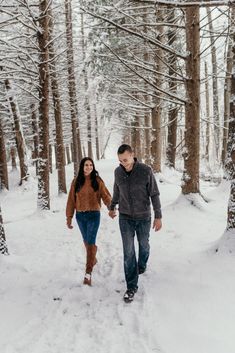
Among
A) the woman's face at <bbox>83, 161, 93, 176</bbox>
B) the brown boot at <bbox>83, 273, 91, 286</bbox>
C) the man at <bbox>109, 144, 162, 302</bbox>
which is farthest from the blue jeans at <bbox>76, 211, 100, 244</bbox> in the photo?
the man at <bbox>109, 144, 162, 302</bbox>

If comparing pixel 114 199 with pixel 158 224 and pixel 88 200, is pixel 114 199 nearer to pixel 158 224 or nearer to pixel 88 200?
pixel 88 200

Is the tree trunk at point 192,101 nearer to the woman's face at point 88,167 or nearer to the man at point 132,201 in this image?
the woman's face at point 88,167

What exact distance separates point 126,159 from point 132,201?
0.61m

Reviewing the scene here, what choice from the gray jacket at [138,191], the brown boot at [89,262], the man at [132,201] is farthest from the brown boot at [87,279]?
the gray jacket at [138,191]

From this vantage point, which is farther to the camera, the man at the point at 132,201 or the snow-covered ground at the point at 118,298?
the man at the point at 132,201

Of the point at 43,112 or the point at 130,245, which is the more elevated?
the point at 43,112

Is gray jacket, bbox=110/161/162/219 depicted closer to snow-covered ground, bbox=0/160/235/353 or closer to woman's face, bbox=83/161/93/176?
woman's face, bbox=83/161/93/176

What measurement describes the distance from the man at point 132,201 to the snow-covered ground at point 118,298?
441 mm

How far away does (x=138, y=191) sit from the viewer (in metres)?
5.22

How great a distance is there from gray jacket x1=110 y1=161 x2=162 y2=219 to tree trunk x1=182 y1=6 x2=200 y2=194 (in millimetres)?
4505

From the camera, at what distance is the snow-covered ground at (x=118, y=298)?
4.12 meters

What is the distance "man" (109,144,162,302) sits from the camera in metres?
5.18

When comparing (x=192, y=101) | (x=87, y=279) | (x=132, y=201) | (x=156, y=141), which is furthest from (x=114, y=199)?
(x=156, y=141)

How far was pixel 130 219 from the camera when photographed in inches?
210
